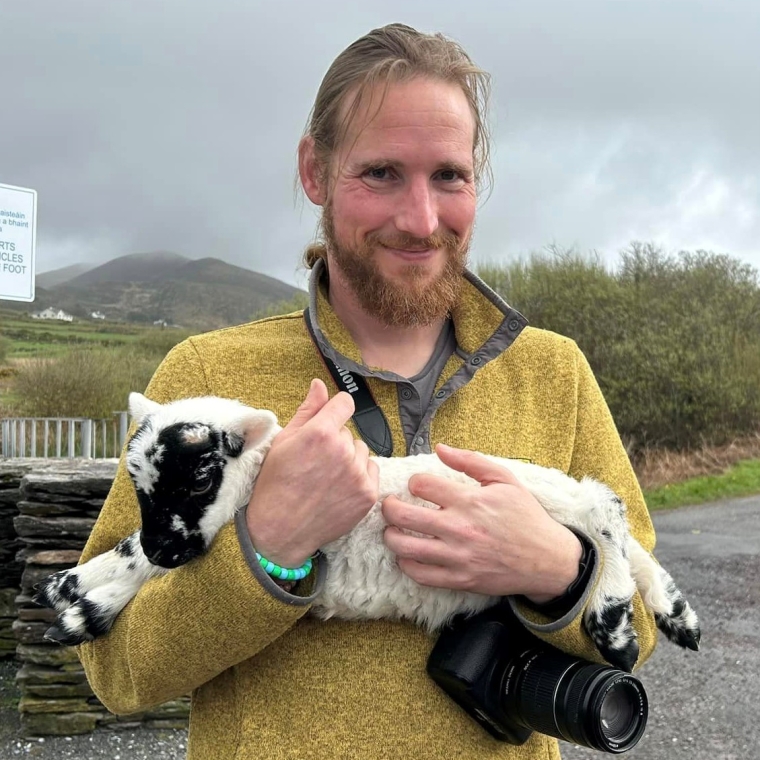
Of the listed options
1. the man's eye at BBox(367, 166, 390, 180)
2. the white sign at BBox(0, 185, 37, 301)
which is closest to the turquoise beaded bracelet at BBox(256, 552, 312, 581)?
the man's eye at BBox(367, 166, 390, 180)

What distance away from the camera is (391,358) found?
227 centimetres

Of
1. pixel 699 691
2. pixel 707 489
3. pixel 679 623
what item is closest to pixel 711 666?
pixel 699 691

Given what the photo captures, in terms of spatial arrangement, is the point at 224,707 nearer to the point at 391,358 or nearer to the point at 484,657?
the point at 484,657

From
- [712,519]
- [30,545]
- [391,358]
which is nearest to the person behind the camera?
[391,358]

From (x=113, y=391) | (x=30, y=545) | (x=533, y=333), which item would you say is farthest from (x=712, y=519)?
(x=533, y=333)

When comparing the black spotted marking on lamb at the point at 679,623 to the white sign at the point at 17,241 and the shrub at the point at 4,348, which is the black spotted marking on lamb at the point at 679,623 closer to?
the white sign at the point at 17,241

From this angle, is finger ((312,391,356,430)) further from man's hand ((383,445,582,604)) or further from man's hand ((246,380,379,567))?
man's hand ((383,445,582,604))

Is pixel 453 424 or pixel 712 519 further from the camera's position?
pixel 712 519

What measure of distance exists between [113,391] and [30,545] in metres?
7.63

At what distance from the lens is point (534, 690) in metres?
1.78

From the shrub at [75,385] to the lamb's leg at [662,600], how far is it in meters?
11.8

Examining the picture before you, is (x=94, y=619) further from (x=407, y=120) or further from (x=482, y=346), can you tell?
(x=407, y=120)

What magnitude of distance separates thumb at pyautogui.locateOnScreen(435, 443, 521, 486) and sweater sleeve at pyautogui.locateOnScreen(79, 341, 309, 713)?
0.46 metres

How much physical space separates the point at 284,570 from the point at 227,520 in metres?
0.21
